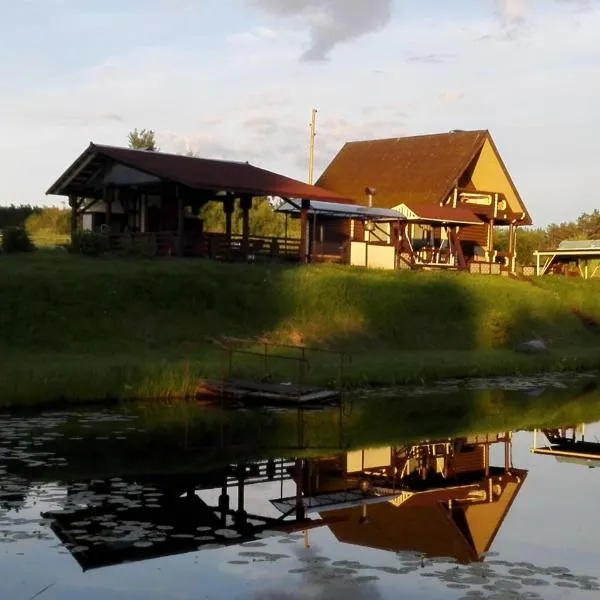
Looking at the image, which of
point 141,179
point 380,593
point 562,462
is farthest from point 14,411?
point 141,179

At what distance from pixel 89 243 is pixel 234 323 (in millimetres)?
7367

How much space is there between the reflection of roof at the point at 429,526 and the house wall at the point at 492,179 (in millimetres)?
44018

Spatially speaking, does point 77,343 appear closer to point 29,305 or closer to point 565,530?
point 29,305

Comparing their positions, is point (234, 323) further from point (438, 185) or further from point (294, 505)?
point (438, 185)

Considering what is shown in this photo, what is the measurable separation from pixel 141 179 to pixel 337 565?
1187 inches

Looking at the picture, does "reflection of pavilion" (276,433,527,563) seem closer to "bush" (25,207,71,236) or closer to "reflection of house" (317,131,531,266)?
"reflection of house" (317,131,531,266)

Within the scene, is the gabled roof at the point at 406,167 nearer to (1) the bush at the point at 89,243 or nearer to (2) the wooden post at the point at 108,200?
(2) the wooden post at the point at 108,200

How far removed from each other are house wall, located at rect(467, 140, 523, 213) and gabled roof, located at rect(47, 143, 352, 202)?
19.0 m

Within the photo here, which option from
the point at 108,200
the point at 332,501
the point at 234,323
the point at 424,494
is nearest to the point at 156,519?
the point at 332,501

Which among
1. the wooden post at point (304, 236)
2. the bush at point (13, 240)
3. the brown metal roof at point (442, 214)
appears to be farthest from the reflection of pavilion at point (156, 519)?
the brown metal roof at point (442, 214)

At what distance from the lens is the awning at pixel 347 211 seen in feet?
146

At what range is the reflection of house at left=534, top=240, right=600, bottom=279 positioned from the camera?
181ft

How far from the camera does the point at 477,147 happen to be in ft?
→ 180

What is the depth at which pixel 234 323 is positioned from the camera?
32.1 metres
